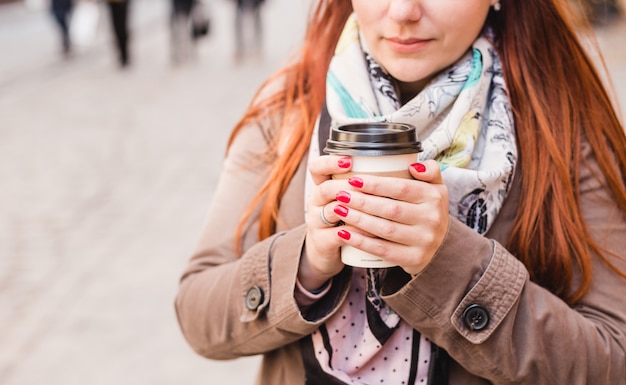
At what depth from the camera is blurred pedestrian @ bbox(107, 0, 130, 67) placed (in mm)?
11758

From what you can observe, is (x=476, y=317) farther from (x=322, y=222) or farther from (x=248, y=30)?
(x=248, y=30)

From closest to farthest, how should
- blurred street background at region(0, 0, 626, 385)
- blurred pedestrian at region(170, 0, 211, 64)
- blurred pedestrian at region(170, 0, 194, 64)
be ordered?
1. blurred street background at region(0, 0, 626, 385)
2. blurred pedestrian at region(170, 0, 211, 64)
3. blurred pedestrian at region(170, 0, 194, 64)

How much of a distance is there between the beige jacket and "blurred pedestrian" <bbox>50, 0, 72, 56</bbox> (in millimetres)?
12356

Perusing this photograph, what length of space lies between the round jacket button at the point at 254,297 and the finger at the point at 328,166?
0.33 meters

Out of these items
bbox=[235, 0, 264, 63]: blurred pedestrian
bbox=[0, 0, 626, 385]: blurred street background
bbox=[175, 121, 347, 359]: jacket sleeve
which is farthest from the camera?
bbox=[235, 0, 264, 63]: blurred pedestrian

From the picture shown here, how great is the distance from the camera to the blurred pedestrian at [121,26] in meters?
11.8

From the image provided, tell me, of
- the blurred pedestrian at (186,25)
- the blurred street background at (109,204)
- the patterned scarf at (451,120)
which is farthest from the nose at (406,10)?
the blurred pedestrian at (186,25)

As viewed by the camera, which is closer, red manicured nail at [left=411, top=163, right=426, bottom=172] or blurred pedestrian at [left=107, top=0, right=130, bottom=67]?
red manicured nail at [left=411, top=163, right=426, bottom=172]

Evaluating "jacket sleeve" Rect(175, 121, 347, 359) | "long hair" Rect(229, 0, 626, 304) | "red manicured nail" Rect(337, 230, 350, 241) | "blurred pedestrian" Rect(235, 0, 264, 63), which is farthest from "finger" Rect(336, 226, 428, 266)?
"blurred pedestrian" Rect(235, 0, 264, 63)

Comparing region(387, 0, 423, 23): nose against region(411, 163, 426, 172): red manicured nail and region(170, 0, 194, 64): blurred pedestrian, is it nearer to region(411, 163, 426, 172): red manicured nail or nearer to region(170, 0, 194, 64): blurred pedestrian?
region(411, 163, 426, 172): red manicured nail

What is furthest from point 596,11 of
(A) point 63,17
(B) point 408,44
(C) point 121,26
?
(A) point 63,17

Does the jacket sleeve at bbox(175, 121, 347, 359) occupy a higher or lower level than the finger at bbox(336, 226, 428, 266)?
lower

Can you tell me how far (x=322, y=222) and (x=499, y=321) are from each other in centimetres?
36

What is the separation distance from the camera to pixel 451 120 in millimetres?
1615
